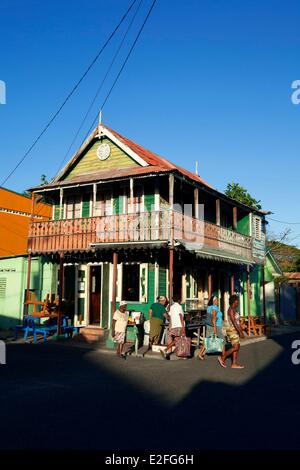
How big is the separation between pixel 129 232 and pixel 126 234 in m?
0.15

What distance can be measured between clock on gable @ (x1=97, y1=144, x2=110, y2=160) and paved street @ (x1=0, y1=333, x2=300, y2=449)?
9634 millimetres

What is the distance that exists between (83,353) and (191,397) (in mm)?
6373

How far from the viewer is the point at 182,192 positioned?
1816 centimetres

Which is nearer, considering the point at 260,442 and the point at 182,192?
the point at 260,442

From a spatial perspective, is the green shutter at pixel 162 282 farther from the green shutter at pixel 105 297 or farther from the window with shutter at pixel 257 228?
the window with shutter at pixel 257 228

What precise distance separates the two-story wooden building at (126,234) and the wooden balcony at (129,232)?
0.03 metres

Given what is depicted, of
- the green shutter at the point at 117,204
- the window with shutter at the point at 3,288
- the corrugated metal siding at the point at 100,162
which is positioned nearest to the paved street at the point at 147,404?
the green shutter at the point at 117,204

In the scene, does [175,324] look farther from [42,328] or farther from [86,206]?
[86,206]

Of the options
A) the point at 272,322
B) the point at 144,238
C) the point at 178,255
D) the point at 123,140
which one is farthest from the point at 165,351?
the point at 272,322

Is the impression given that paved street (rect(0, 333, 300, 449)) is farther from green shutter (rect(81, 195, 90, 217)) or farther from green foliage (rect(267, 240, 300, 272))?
green foliage (rect(267, 240, 300, 272))

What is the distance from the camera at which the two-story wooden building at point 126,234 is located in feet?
48.9

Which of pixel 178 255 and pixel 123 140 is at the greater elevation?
pixel 123 140

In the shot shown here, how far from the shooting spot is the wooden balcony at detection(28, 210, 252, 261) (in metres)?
14.5
